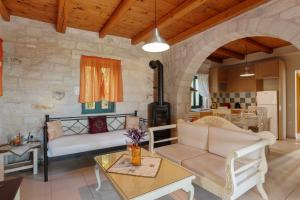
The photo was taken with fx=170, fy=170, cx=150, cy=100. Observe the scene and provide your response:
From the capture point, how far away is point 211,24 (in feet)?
10.3

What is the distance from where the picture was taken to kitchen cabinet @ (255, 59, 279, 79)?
4.98 m

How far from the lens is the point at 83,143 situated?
2934 millimetres

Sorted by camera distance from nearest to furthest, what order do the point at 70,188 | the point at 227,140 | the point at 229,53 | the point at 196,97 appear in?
1. the point at 227,140
2. the point at 70,188
3. the point at 229,53
4. the point at 196,97

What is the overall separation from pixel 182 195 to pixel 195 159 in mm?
484

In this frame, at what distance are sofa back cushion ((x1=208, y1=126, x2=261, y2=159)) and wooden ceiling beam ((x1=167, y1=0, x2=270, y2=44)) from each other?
187 cm

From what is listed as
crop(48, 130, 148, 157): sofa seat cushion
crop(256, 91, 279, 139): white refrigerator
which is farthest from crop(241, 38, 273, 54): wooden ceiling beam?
crop(48, 130, 148, 157): sofa seat cushion

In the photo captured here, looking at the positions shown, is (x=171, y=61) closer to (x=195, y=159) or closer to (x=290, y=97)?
(x=195, y=159)

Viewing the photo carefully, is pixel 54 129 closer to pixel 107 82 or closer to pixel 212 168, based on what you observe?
pixel 107 82

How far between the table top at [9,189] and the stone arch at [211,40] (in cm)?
330

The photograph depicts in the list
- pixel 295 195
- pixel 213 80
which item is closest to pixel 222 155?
pixel 295 195

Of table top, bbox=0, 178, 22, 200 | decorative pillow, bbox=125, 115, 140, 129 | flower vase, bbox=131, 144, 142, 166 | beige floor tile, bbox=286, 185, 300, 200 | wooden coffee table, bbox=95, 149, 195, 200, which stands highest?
decorative pillow, bbox=125, 115, 140, 129

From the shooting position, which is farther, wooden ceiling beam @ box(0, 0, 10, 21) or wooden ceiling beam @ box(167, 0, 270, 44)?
wooden ceiling beam @ box(0, 0, 10, 21)

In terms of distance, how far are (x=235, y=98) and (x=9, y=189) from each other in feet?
21.9

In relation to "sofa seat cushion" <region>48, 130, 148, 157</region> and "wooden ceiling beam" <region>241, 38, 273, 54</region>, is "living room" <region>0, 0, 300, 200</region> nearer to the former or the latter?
"sofa seat cushion" <region>48, 130, 148, 157</region>
